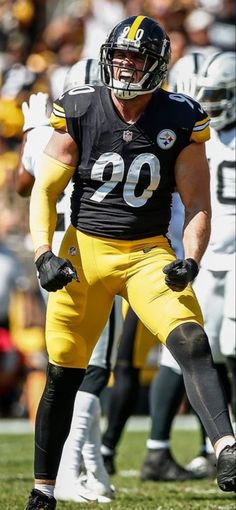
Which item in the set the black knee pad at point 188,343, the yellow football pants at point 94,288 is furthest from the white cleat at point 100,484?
the black knee pad at point 188,343

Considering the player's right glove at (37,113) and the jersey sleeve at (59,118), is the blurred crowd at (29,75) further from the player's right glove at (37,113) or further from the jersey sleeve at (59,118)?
the jersey sleeve at (59,118)

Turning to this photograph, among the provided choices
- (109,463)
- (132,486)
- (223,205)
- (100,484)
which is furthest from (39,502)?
(223,205)

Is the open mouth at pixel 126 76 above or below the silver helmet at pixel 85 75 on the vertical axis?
above

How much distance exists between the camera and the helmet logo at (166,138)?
13.6ft

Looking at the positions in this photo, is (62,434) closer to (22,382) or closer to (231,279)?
(231,279)

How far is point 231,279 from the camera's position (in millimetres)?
5637

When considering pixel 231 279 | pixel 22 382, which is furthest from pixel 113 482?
pixel 22 382

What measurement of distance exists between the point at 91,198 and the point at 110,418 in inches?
88.3

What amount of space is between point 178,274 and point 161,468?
2214 mm

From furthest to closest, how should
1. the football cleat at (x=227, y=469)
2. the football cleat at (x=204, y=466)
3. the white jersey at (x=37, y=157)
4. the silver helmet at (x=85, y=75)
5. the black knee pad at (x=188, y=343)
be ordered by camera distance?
1. the football cleat at (x=204, y=466)
2. the silver helmet at (x=85, y=75)
3. the white jersey at (x=37, y=157)
4. the black knee pad at (x=188, y=343)
5. the football cleat at (x=227, y=469)

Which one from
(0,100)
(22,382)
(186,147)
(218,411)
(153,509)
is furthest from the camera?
(0,100)

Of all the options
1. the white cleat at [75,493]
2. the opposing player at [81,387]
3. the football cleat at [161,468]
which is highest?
the opposing player at [81,387]

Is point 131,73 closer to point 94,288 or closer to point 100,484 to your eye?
point 94,288

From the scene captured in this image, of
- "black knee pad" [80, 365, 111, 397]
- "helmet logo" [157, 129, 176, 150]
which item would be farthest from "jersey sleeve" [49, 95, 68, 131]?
"black knee pad" [80, 365, 111, 397]
